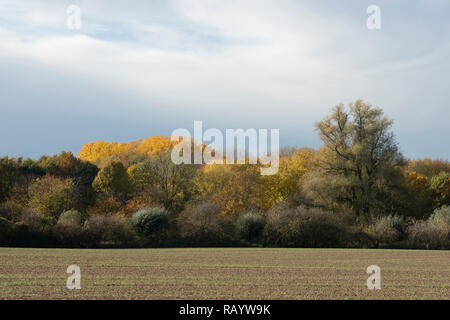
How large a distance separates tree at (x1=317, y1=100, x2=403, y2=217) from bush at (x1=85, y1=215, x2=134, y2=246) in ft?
74.7

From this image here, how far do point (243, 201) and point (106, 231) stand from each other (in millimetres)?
19878

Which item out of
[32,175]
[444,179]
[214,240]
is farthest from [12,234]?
[444,179]

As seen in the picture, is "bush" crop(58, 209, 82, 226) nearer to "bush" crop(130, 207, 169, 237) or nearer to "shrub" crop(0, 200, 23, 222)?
"shrub" crop(0, 200, 23, 222)

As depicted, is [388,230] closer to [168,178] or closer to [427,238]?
[427,238]

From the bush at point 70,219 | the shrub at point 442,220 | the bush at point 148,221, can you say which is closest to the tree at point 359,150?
the shrub at point 442,220

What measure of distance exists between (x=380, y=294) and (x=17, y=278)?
43.3 ft

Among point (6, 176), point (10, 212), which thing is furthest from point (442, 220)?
point (6, 176)

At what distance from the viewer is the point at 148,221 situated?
5056cm

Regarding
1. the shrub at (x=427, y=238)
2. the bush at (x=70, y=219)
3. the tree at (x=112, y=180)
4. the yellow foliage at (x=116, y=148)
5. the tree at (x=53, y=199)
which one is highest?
the yellow foliage at (x=116, y=148)

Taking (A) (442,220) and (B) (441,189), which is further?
(B) (441,189)

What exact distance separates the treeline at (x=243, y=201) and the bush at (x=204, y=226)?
0.10 metres

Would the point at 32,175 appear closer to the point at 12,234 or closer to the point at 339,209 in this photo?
the point at 12,234

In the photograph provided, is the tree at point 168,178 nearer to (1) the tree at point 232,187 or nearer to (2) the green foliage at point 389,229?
(1) the tree at point 232,187

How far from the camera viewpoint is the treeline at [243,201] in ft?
165
